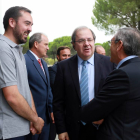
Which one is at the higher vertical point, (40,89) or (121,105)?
(121,105)

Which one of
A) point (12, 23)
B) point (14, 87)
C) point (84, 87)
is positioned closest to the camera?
point (14, 87)

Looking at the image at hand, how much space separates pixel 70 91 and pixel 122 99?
84 centimetres

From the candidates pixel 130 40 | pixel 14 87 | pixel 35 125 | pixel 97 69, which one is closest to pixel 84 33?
pixel 97 69

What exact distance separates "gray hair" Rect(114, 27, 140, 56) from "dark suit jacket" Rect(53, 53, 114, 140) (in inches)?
24.0

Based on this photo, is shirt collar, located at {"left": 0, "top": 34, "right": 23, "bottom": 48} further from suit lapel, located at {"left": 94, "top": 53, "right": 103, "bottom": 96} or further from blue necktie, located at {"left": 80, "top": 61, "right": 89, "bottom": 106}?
suit lapel, located at {"left": 94, "top": 53, "right": 103, "bottom": 96}

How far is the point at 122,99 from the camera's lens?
158cm

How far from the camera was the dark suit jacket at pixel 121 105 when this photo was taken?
1566mm

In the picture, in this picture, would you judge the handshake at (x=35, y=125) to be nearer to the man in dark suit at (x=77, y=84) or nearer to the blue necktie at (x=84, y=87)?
the man in dark suit at (x=77, y=84)

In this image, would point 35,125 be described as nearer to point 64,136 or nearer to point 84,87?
point 64,136

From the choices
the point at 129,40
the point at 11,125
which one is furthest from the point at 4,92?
the point at 129,40

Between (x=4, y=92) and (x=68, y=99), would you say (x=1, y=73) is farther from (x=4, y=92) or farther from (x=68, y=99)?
(x=68, y=99)

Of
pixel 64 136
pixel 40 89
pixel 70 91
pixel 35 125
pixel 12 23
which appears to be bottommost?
pixel 64 136

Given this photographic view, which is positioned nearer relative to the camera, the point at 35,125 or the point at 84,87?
the point at 35,125

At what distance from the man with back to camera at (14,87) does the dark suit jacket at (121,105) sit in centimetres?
66
